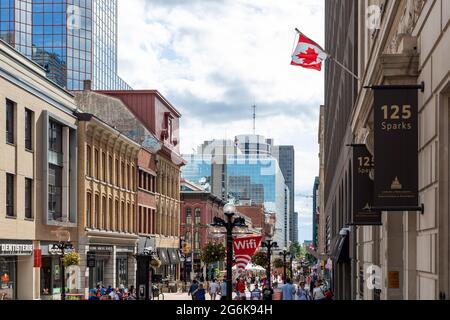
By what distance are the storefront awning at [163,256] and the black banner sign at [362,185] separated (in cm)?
5843

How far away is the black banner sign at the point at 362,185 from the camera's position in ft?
59.4

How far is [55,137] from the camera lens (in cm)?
4850

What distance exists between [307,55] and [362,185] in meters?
4.70

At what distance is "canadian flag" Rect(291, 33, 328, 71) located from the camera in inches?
851

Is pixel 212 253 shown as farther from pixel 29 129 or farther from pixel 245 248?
pixel 245 248

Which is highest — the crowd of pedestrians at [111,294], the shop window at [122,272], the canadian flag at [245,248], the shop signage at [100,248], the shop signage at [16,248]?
the canadian flag at [245,248]

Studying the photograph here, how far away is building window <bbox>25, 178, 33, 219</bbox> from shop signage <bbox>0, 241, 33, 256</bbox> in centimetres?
153

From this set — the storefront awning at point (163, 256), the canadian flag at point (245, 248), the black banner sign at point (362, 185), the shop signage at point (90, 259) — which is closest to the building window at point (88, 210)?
the shop signage at point (90, 259)

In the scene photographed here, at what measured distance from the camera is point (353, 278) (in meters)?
30.2

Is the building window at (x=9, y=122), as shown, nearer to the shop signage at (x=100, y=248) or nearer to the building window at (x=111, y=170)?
the shop signage at (x=100, y=248)

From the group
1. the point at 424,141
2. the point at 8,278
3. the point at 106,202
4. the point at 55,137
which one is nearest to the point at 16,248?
the point at 8,278

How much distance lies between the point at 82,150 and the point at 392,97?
42888mm

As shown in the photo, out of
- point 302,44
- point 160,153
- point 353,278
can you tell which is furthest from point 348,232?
point 160,153
